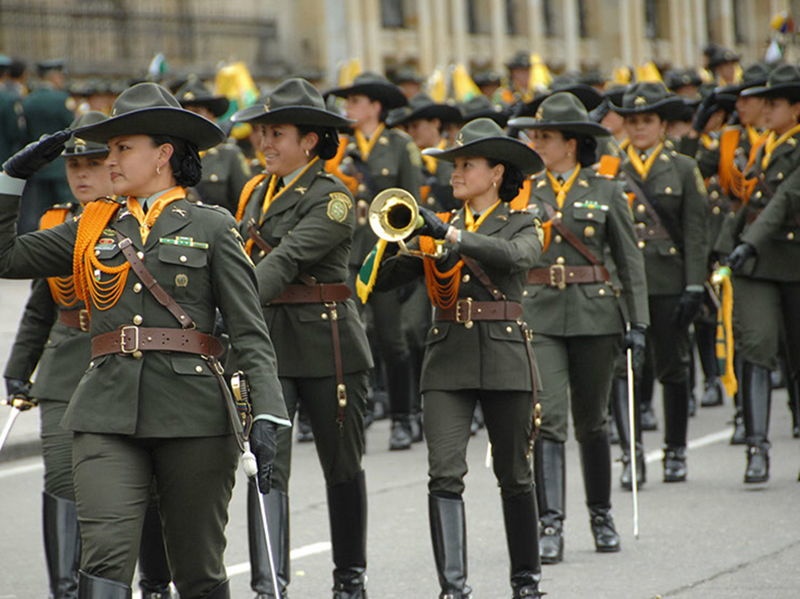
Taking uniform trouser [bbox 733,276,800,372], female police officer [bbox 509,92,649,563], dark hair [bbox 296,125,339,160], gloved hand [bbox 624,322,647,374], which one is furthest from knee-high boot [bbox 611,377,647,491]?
dark hair [bbox 296,125,339,160]

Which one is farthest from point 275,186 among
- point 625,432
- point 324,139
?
point 625,432

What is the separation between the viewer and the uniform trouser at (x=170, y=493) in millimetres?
5496

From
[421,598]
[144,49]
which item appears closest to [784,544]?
[421,598]

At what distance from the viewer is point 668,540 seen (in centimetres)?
880

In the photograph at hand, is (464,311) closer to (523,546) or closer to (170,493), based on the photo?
(523,546)

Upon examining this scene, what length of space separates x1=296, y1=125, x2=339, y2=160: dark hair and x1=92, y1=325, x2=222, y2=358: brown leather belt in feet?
6.98

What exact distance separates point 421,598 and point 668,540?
1665 mm

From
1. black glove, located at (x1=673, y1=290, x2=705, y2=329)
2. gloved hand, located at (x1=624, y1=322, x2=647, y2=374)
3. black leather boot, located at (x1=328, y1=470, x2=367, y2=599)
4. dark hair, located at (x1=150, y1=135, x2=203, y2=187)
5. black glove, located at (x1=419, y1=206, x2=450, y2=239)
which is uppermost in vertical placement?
dark hair, located at (x1=150, y1=135, x2=203, y2=187)

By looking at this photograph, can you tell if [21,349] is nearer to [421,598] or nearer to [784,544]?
[421,598]

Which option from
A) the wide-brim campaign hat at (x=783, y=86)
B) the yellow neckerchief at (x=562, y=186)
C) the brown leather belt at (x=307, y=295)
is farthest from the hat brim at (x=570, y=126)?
the wide-brim campaign hat at (x=783, y=86)

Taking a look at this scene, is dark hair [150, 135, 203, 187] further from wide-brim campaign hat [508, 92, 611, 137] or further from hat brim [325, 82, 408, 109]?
hat brim [325, 82, 408, 109]

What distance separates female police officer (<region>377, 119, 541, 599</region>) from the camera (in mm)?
7090

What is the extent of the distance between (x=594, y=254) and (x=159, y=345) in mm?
3489

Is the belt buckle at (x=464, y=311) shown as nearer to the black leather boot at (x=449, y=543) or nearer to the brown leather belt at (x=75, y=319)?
the black leather boot at (x=449, y=543)
